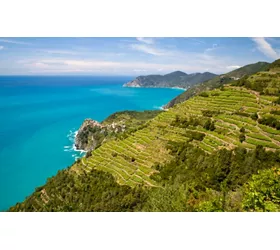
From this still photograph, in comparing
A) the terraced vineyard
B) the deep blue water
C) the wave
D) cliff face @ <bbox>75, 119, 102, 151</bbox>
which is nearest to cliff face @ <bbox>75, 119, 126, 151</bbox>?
cliff face @ <bbox>75, 119, 102, 151</bbox>

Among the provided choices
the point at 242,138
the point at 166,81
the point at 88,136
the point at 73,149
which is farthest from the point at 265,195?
the point at 166,81

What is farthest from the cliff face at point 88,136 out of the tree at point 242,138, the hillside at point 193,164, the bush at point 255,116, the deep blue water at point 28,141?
the tree at point 242,138

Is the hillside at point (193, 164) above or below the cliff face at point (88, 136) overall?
above

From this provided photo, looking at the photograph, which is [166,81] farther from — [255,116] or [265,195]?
[265,195]

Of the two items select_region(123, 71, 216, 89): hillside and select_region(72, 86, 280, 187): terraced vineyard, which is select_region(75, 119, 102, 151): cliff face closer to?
select_region(72, 86, 280, 187): terraced vineyard

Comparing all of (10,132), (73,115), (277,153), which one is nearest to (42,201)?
(277,153)

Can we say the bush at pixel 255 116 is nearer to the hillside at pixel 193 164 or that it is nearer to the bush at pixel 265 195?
the hillside at pixel 193 164
